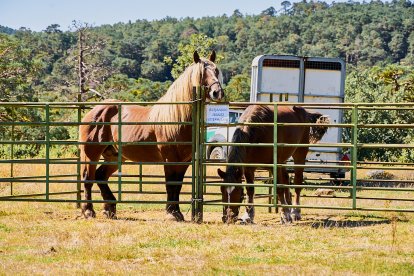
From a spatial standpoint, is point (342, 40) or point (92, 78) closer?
point (92, 78)

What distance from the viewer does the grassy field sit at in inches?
280

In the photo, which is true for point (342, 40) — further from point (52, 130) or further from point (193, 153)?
point (193, 153)

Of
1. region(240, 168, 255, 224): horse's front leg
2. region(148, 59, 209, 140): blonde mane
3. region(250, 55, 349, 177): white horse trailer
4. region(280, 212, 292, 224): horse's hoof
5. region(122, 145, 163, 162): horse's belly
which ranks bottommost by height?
region(280, 212, 292, 224): horse's hoof

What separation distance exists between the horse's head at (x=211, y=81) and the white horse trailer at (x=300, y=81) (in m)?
6.75

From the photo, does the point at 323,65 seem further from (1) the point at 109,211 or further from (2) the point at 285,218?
(1) the point at 109,211

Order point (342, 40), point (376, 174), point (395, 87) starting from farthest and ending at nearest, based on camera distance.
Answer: point (342, 40) < point (395, 87) < point (376, 174)

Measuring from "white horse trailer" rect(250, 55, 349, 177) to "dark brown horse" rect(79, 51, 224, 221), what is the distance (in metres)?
6.10

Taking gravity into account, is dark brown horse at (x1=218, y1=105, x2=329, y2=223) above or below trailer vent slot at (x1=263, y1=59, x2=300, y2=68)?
below

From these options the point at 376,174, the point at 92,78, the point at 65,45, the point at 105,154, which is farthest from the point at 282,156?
the point at 65,45

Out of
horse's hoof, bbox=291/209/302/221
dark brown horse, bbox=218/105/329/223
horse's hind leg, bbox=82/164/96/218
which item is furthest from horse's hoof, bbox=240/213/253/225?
horse's hind leg, bbox=82/164/96/218

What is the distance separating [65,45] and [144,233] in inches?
4347

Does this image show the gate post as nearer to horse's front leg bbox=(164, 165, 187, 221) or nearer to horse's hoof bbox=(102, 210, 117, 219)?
horse's front leg bbox=(164, 165, 187, 221)

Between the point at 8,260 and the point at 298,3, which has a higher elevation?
the point at 298,3

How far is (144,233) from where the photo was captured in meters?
9.16
